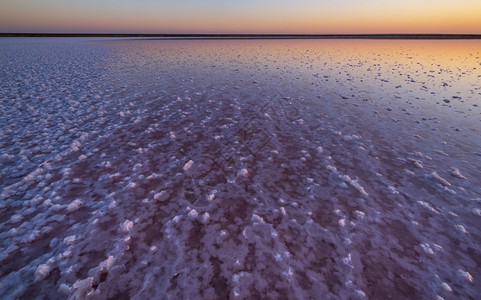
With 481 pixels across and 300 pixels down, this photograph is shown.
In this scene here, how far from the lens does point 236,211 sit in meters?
4.21

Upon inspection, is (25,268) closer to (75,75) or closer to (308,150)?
(308,150)

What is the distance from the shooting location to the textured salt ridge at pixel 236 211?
9.86ft

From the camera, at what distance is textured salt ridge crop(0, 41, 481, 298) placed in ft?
9.86

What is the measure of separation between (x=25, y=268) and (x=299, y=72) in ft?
60.2

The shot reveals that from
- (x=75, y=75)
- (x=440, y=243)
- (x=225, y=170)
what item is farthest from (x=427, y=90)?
(x=75, y=75)

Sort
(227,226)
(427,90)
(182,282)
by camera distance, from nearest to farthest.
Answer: (182,282) → (227,226) → (427,90)

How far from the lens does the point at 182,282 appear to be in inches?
117

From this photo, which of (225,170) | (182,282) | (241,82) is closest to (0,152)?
(225,170)

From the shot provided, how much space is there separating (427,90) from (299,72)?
8.22 metres

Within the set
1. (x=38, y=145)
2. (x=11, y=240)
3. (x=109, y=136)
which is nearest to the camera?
(x=11, y=240)

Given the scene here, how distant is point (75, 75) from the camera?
51.9ft

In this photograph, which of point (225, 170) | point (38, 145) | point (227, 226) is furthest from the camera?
point (38, 145)

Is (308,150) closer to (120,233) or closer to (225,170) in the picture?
(225,170)

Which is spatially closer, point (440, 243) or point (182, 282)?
point (182, 282)
